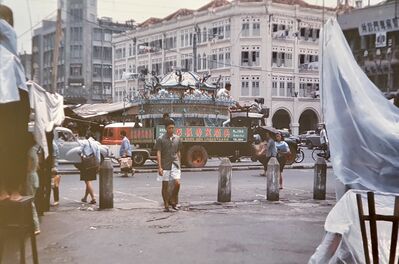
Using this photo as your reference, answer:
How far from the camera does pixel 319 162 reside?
13.9 m

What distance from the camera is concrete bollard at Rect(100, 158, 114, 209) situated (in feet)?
38.2

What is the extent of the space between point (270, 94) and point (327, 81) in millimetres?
46632

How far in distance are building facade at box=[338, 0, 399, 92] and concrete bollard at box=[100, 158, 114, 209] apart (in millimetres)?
34216

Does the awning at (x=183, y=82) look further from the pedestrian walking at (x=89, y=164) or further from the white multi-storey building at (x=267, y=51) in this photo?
the white multi-storey building at (x=267, y=51)

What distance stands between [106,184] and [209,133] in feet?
41.3

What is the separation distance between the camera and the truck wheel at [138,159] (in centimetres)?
2395

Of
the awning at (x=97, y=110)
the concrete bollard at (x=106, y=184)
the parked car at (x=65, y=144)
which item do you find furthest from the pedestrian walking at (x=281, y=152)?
the awning at (x=97, y=110)

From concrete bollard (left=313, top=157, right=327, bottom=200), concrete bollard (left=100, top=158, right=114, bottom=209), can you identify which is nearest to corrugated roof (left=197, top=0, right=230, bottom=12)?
concrete bollard (left=313, top=157, right=327, bottom=200)

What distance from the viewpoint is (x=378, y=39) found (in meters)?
44.0

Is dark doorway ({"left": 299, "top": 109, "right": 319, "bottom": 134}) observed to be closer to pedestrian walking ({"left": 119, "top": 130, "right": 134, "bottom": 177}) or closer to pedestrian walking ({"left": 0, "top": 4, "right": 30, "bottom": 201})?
pedestrian walking ({"left": 119, "top": 130, "right": 134, "bottom": 177})

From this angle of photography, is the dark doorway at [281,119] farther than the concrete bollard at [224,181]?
Yes

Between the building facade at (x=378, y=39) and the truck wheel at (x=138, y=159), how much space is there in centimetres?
2487

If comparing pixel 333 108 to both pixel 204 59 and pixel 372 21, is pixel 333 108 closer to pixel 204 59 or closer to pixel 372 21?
pixel 372 21

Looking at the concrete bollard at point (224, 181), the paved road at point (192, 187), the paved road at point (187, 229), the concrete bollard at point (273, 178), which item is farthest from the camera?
the paved road at point (192, 187)
